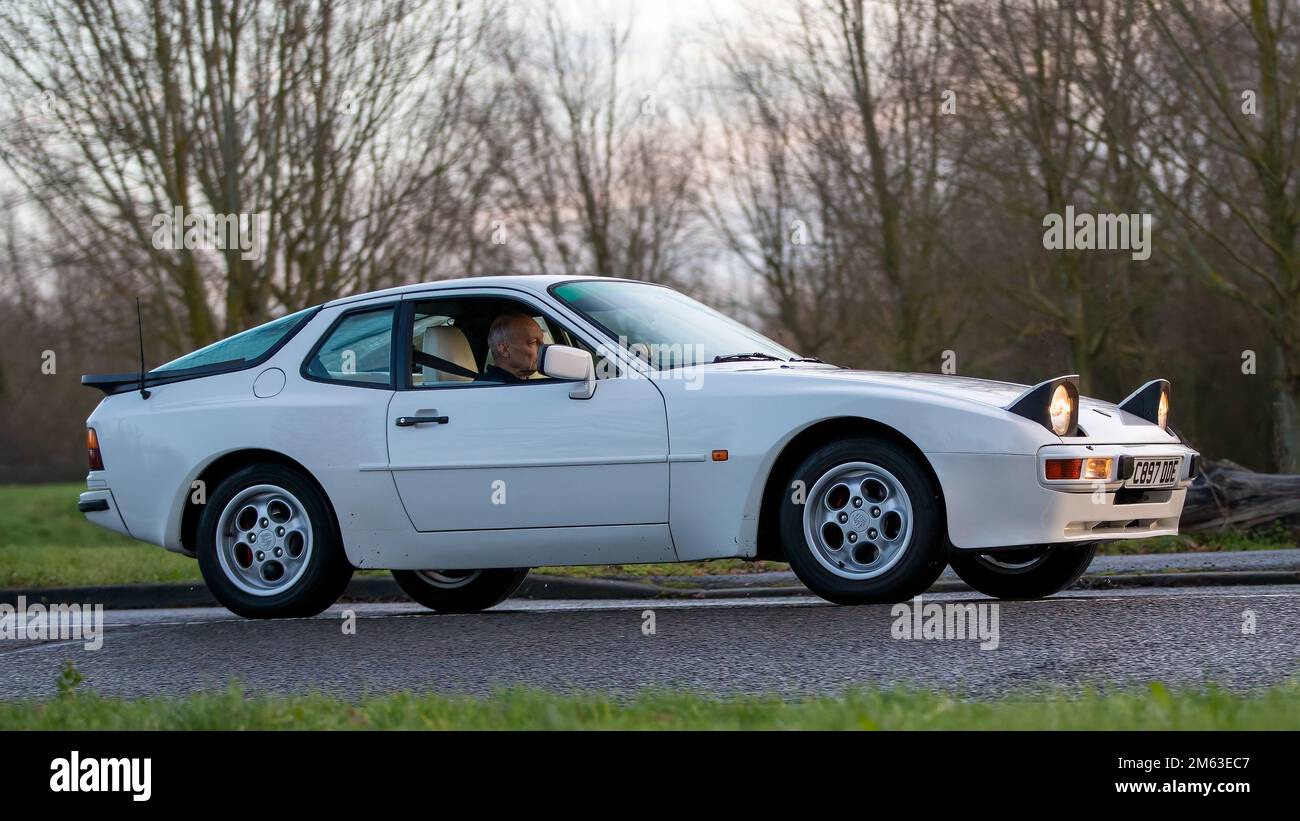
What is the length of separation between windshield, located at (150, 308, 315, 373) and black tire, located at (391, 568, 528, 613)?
57.2 inches

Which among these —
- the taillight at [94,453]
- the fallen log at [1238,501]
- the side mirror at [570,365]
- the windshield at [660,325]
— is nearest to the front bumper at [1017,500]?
the windshield at [660,325]

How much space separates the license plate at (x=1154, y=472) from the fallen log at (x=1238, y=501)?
180 inches

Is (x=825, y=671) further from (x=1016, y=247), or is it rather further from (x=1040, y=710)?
(x=1016, y=247)

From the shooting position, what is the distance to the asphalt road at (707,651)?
531 cm

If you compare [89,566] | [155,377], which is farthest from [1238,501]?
[89,566]

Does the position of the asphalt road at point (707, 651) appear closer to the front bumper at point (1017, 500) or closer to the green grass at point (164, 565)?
the front bumper at point (1017, 500)

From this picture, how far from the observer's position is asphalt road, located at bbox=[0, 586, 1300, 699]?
5309 millimetres

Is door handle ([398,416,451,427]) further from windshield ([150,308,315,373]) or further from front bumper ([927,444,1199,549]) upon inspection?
front bumper ([927,444,1199,549])

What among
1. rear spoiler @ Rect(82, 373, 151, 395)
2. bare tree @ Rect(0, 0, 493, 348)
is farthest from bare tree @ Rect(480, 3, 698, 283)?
rear spoiler @ Rect(82, 373, 151, 395)

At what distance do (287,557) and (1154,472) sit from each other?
13.9 ft

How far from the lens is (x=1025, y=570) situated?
7598 mm

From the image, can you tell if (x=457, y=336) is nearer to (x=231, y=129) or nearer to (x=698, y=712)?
(x=698, y=712)

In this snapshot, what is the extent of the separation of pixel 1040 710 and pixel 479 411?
155 inches
